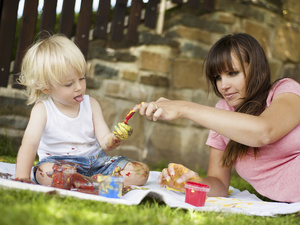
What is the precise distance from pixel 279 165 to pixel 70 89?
113cm

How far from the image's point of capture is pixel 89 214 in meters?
1.23

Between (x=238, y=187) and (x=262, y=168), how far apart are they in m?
0.61

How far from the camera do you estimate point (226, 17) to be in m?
3.55

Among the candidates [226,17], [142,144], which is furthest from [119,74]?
[226,17]

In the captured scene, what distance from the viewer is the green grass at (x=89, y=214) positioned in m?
1.10

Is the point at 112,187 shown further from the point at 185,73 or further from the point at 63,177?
the point at 185,73

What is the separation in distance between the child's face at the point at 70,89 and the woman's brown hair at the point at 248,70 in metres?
0.69

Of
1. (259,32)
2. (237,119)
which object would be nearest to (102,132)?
(237,119)

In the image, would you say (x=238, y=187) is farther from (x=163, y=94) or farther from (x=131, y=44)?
(x=131, y=44)

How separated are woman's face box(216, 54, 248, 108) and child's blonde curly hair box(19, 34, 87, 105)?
74 cm

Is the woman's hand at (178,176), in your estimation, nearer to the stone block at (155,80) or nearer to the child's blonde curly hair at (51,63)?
the child's blonde curly hair at (51,63)

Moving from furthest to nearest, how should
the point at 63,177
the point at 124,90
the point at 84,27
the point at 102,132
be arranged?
1. the point at 124,90
2. the point at 84,27
3. the point at 102,132
4. the point at 63,177

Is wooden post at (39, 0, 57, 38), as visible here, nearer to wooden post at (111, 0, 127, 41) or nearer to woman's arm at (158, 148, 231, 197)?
wooden post at (111, 0, 127, 41)

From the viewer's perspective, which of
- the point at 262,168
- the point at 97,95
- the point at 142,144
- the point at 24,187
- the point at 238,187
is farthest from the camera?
the point at 142,144
